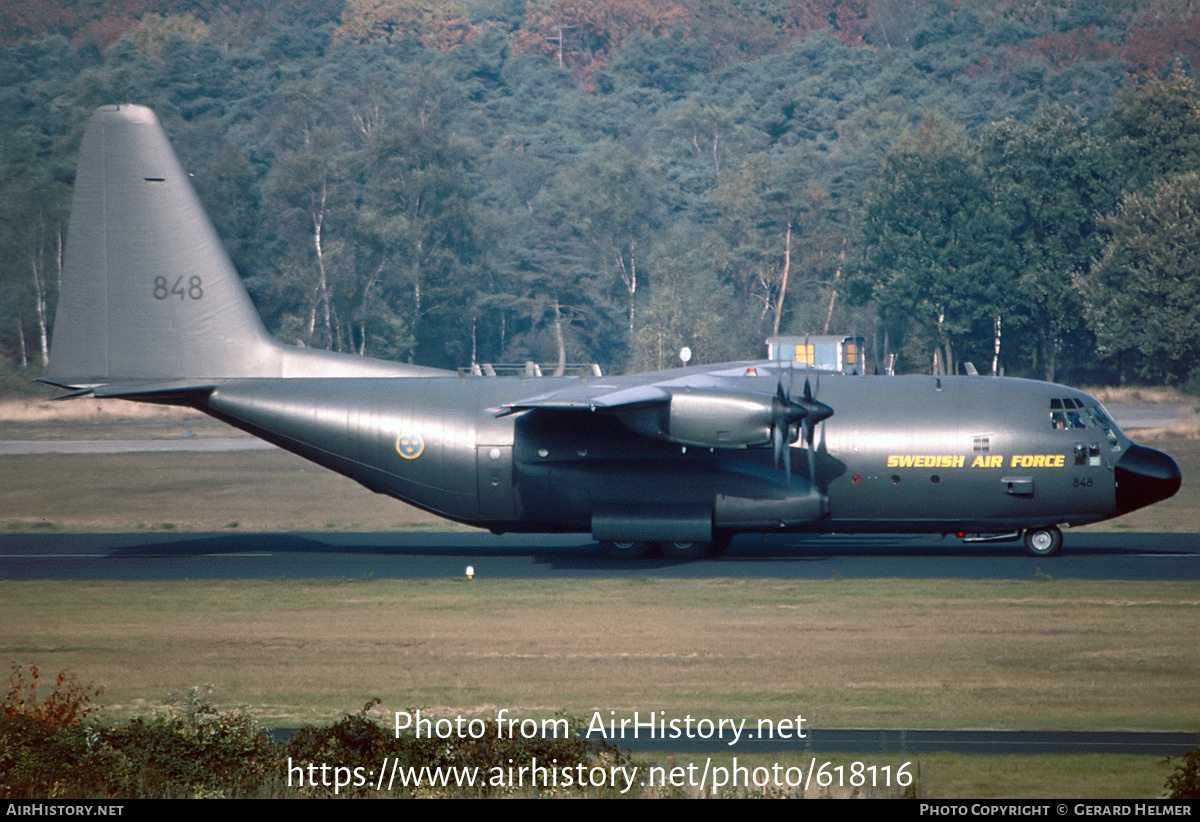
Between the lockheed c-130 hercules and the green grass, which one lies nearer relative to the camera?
the green grass

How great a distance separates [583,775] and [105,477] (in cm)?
3634

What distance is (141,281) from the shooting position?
1128 inches

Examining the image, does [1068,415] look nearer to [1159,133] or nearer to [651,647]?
[651,647]

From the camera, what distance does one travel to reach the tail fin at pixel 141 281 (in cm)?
2817

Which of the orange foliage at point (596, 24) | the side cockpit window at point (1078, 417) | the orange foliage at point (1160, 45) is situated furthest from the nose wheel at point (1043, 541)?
the orange foliage at point (596, 24)

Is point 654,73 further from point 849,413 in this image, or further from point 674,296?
point 849,413

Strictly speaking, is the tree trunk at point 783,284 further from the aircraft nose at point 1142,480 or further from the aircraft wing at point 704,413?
the aircraft wing at point 704,413

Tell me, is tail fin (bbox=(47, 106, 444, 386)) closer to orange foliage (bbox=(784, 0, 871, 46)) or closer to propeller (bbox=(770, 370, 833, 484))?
propeller (bbox=(770, 370, 833, 484))

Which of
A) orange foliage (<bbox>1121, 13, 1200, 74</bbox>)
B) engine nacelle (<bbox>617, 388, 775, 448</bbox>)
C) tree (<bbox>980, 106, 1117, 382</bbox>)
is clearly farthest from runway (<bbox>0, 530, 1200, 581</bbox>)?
orange foliage (<bbox>1121, 13, 1200, 74</bbox>)

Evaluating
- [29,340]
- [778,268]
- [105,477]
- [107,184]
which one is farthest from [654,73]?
[107,184]

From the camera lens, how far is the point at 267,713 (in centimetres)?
1616

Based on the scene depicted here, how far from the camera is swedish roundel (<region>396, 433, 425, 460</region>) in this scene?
92.3ft

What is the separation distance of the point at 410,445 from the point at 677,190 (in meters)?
93.0

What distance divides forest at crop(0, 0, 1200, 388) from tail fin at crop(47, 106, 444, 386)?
32.5 meters
